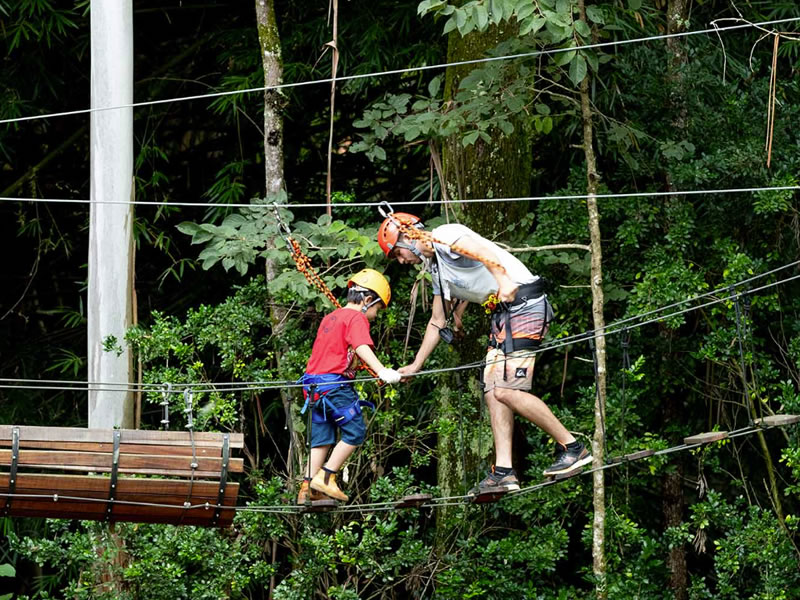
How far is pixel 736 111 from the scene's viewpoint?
8.06 meters

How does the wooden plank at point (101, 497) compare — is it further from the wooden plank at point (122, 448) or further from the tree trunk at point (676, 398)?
the tree trunk at point (676, 398)

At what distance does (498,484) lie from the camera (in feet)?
20.6

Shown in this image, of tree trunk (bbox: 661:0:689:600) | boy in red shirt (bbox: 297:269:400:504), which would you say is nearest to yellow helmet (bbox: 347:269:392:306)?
boy in red shirt (bbox: 297:269:400:504)

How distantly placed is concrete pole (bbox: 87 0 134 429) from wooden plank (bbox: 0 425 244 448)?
166 cm

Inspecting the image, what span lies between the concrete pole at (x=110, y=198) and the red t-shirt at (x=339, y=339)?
5.33 feet

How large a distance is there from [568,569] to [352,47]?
3.56 meters

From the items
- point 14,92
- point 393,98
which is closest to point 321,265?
point 393,98

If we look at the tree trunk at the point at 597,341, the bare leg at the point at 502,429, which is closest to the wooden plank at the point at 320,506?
the bare leg at the point at 502,429

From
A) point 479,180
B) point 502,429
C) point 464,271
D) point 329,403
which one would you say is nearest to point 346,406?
point 329,403

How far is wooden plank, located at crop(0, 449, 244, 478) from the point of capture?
5.86 m

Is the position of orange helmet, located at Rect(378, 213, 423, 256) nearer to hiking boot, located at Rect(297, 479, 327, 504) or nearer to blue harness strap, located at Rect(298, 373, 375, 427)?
blue harness strap, located at Rect(298, 373, 375, 427)

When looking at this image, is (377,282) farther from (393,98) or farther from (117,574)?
(117,574)

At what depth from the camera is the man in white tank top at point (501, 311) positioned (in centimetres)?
624

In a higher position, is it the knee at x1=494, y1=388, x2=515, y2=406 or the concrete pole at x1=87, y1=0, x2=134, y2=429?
the concrete pole at x1=87, y1=0, x2=134, y2=429
